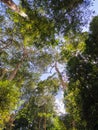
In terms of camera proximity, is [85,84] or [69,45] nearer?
[85,84]

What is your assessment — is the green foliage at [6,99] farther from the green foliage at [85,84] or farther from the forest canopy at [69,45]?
the green foliage at [85,84]

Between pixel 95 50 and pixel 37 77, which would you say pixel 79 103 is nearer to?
pixel 95 50

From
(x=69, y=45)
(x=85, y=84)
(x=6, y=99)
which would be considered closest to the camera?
(x=85, y=84)

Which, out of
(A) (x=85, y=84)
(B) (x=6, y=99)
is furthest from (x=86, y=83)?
(B) (x=6, y=99)

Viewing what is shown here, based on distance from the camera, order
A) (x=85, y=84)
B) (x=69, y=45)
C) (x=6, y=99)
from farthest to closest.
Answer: (x=69, y=45)
(x=6, y=99)
(x=85, y=84)

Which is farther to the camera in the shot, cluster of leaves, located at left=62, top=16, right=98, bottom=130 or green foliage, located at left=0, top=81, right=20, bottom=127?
green foliage, located at left=0, top=81, right=20, bottom=127

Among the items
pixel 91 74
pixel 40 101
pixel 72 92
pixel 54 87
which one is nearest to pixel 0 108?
pixel 72 92

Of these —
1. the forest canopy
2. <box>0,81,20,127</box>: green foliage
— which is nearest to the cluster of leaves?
the forest canopy

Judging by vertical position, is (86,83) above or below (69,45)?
below

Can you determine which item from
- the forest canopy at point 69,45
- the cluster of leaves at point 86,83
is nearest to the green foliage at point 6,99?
the forest canopy at point 69,45

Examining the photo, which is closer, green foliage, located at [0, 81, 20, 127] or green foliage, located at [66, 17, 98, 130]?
green foliage, located at [66, 17, 98, 130]

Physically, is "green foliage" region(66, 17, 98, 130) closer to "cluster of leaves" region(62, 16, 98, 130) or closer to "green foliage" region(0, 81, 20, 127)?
"cluster of leaves" region(62, 16, 98, 130)

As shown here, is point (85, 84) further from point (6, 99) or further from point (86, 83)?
point (6, 99)

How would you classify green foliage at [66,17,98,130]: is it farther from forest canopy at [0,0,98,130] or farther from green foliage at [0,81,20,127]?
green foliage at [0,81,20,127]
